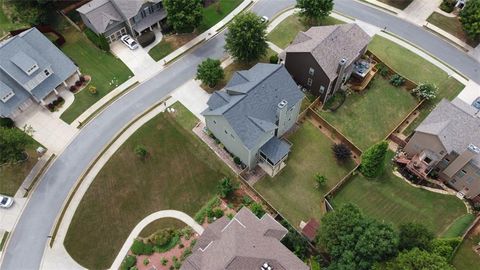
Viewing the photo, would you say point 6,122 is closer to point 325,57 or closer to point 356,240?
point 325,57

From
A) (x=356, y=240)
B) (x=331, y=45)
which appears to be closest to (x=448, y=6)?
(x=331, y=45)

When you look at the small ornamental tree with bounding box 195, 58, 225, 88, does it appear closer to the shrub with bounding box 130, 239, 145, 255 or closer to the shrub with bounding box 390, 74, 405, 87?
the shrub with bounding box 130, 239, 145, 255

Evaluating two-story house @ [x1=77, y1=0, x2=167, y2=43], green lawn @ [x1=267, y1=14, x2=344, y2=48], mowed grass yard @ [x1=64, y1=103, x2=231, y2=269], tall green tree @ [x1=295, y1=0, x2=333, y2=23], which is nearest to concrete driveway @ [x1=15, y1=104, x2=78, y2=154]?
mowed grass yard @ [x1=64, y1=103, x2=231, y2=269]

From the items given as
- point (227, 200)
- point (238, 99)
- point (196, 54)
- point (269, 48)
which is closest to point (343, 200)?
point (227, 200)

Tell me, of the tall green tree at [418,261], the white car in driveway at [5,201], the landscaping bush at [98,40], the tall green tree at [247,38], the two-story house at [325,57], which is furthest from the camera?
the landscaping bush at [98,40]

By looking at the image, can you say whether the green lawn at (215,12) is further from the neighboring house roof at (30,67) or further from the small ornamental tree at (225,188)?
the small ornamental tree at (225,188)

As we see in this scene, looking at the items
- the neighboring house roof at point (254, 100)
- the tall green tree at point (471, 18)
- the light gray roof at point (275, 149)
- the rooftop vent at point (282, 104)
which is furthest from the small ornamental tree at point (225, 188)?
the tall green tree at point (471, 18)

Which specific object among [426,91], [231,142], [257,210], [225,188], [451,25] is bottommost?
[451,25]
